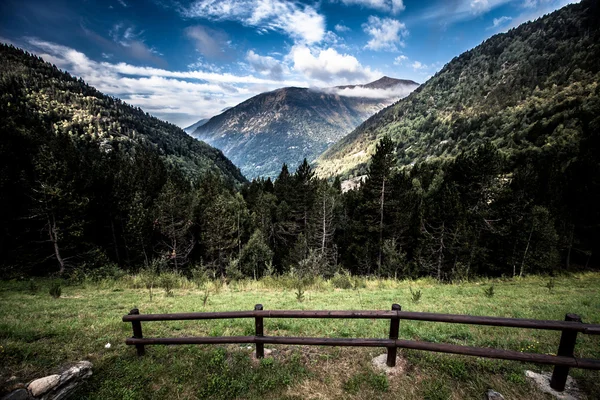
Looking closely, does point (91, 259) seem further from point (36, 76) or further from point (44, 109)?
point (36, 76)

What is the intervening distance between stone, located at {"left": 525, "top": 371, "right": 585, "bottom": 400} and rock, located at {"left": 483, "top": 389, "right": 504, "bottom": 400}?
96cm

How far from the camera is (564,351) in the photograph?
15.4 feet

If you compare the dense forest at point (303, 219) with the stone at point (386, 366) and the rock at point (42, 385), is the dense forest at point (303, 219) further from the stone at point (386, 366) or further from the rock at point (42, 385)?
the rock at point (42, 385)

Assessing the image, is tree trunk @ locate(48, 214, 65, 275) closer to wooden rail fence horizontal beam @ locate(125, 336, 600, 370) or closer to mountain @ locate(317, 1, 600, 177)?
wooden rail fence horizontal beam @ locate(125, 336, 600, 370)

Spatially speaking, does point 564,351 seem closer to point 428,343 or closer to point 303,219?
point 428,343

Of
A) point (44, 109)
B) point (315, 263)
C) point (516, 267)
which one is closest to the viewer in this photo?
point (315, 263)

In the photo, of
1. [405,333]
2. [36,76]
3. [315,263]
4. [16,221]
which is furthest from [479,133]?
[36,76]

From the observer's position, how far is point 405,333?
7.56 metres

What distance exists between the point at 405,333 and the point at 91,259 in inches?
1136

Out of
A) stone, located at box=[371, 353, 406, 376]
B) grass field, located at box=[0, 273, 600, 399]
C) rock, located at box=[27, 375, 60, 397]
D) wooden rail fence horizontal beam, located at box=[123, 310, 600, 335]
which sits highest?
wooden rail fence horizontal beam, located at box=[123, 310, 600, 335]

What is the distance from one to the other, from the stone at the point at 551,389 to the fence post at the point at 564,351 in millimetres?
96

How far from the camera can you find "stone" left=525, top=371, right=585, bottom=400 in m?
4.71

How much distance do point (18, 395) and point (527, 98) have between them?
179720mm

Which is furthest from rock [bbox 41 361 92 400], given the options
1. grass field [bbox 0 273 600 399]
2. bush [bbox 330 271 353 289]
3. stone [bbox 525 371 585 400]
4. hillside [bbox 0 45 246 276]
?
hillside [bbox 0 45 246 276]
